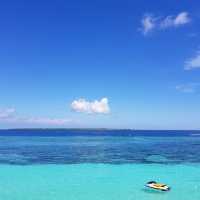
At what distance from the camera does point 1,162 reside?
51.5 meters
